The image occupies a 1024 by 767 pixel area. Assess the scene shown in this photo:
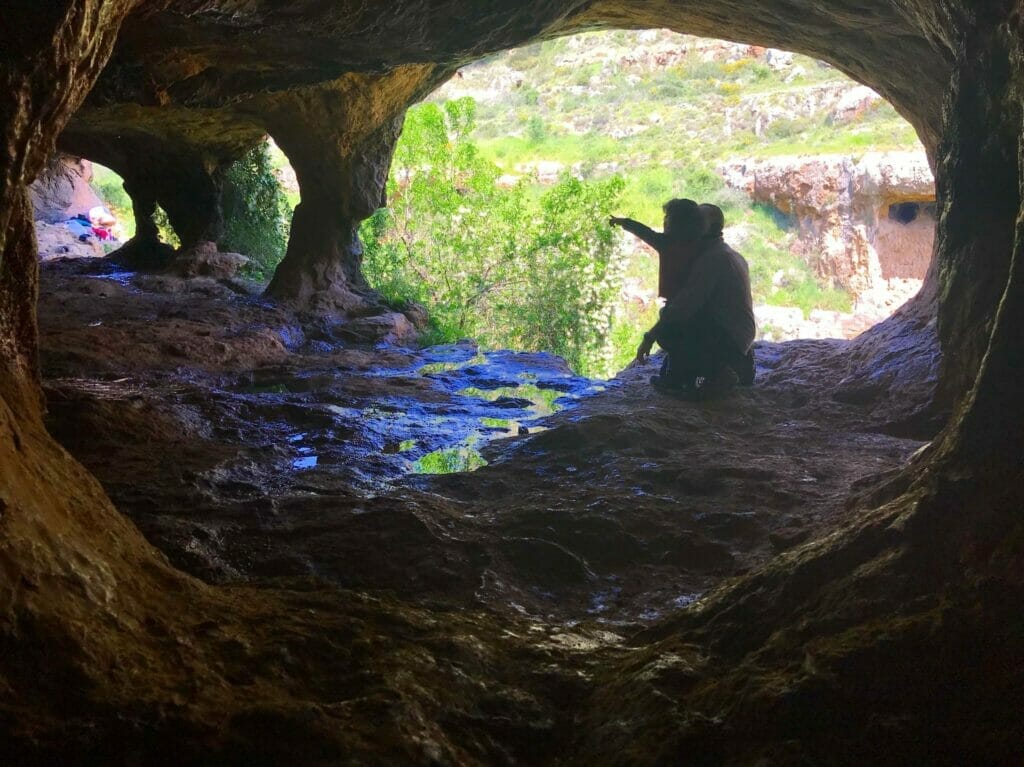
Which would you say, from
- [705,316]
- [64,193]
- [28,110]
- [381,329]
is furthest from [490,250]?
[64,193]

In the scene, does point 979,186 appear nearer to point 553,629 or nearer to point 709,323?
point 553,629

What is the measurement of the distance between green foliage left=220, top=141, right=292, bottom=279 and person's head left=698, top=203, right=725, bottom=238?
906cm

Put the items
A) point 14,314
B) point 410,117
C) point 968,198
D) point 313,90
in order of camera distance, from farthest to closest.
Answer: point 410,117, point 313,90, point 968,198, point 14,314

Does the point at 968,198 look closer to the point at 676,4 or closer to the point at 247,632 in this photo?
the point at 247,632

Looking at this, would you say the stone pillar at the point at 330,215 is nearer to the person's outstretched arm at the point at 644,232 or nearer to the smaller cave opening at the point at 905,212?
the person's outstretched arm at the point at 644,232

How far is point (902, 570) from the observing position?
75.9 inches

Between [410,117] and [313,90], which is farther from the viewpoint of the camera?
[410,117]

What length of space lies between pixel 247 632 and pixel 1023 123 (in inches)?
92.5

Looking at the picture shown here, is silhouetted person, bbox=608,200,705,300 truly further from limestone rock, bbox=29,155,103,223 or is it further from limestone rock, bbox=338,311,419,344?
limestone rock, bbox=29,155,103,223

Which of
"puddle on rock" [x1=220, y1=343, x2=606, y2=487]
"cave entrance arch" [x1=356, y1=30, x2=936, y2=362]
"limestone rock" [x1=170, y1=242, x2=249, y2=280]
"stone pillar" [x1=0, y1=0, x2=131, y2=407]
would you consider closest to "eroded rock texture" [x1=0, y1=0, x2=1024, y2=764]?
"stone pillar" [x1=0, y1=0, x2=131, y2=407]

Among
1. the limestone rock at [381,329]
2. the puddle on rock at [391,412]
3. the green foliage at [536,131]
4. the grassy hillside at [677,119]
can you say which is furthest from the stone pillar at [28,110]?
the green foliage at [536,131]

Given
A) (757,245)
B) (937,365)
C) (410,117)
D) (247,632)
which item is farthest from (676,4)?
(757,245)

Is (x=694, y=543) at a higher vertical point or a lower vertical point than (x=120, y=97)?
lower

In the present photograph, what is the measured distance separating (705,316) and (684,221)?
2.47 feet
